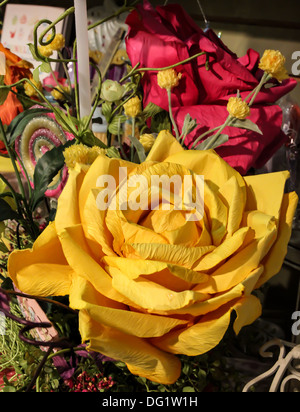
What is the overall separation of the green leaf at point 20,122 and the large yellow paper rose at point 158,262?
15 cm

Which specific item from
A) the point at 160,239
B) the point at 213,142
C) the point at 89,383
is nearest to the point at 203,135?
the point at 213,142

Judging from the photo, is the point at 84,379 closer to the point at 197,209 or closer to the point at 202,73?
the point at 197,209

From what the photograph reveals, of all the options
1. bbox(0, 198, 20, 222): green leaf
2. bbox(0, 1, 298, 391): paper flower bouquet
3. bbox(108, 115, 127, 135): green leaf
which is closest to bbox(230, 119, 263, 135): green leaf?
bbox(0, 1, 298, 391): paper flower bouquet

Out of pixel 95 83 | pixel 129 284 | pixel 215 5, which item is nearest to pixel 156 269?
pixel 129 284

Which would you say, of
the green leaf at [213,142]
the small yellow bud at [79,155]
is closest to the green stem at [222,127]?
the green leaf at [213,142]

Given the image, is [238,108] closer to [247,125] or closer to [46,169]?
[247,125]

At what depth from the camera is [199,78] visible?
424 millimetres

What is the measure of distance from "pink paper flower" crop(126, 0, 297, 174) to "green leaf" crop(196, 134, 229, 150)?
0.08ft

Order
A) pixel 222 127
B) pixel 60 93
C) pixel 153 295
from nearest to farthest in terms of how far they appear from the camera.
→ pixel 153 295 < pixel 222 127 < pixel 60 93

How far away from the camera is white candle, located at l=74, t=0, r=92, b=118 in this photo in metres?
0.37

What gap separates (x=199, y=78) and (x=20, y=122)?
0.18m

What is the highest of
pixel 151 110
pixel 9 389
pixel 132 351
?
pixel 151 110

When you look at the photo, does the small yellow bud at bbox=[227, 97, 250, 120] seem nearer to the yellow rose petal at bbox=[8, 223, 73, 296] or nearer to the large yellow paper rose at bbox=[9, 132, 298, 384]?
the large yellow paper rose at bbox=[9, 132, 298, 384]

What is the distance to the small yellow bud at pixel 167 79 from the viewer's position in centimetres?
39
